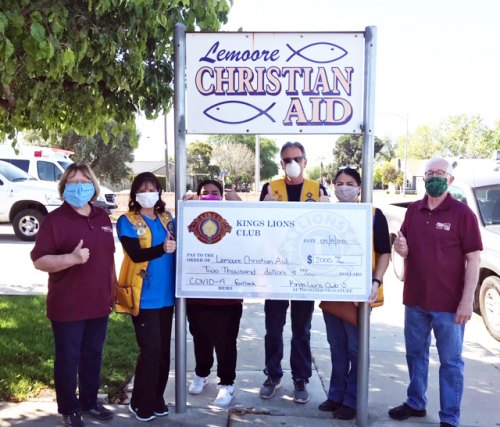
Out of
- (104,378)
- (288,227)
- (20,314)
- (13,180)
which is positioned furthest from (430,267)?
(13,180)

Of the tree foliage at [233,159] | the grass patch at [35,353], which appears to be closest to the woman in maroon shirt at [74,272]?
the grass patch at [35,353]

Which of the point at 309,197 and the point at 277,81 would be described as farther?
the point at 309,197

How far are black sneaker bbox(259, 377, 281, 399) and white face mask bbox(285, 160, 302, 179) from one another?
5.45 ft

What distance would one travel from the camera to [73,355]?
345 cm

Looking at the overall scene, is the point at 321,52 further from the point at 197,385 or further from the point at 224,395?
the point at 197,385

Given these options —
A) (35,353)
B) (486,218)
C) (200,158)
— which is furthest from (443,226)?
(200,158)

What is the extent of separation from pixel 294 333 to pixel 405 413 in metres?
0.99

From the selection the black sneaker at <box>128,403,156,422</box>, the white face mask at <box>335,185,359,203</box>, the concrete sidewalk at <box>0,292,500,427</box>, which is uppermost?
the white face mask at <box>335,185,359,203</box>

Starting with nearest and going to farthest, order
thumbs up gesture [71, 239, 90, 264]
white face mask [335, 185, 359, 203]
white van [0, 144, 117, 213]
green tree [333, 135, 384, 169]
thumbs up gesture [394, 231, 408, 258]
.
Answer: thumbs up gesture [71, 239, 90, 264] → thumbs up gesture [394, 231, 408, 258] → white face mask [335, 185, 359, 203] → white van [0, 144, 117, 213] → green tree [333, 135, 384, 169]

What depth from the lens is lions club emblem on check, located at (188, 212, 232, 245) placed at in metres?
3.63

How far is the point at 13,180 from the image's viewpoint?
13.7m

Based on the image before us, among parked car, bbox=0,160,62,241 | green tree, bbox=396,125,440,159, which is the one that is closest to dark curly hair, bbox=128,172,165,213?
parked car, bbox=0,160,62,241

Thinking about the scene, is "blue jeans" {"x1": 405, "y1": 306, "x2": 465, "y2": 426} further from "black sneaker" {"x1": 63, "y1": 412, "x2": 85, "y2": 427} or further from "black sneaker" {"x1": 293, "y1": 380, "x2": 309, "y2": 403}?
"black sneaker" {"x1": 63, "y1": 412, "x2": 85, "y2": 427}

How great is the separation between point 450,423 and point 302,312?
4.15ft
